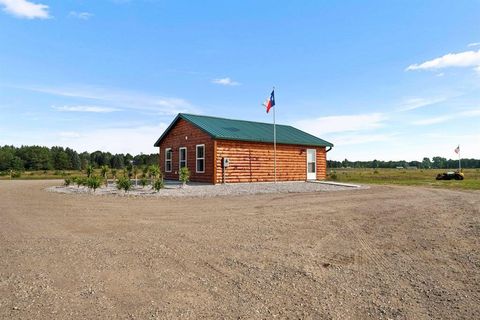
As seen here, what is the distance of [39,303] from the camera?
11.3 ft

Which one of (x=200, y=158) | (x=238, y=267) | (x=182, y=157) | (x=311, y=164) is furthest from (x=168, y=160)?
(x=238, y=267)

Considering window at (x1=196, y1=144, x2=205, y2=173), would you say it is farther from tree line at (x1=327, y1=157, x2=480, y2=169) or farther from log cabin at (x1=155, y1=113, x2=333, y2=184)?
tree line at (x1=327, y1=157, x2=480, y2=169)

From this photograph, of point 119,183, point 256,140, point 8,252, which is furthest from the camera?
point 256,140

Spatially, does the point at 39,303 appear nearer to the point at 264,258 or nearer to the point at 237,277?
the point at 237,277

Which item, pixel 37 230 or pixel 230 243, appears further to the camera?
pixel 37 230

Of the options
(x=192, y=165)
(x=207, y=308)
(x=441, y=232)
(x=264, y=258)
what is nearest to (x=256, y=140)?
(x=192, y=165)

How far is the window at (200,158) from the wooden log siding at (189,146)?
260 millimetres

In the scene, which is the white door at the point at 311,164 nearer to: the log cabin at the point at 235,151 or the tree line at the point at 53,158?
the log cabin at the point at 235,151

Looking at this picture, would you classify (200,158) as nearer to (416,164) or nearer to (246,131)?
(246,131)

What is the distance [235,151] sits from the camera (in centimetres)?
2088

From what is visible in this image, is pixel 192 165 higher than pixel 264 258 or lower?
higher

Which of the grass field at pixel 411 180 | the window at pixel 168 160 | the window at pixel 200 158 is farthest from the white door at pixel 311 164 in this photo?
the window at pixel 168 160

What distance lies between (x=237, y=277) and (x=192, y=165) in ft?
60.3

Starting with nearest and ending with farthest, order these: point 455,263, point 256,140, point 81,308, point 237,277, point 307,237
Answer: point 81,308 → point 237,277 → point 455,263 → point 307,237 → point 256,140
